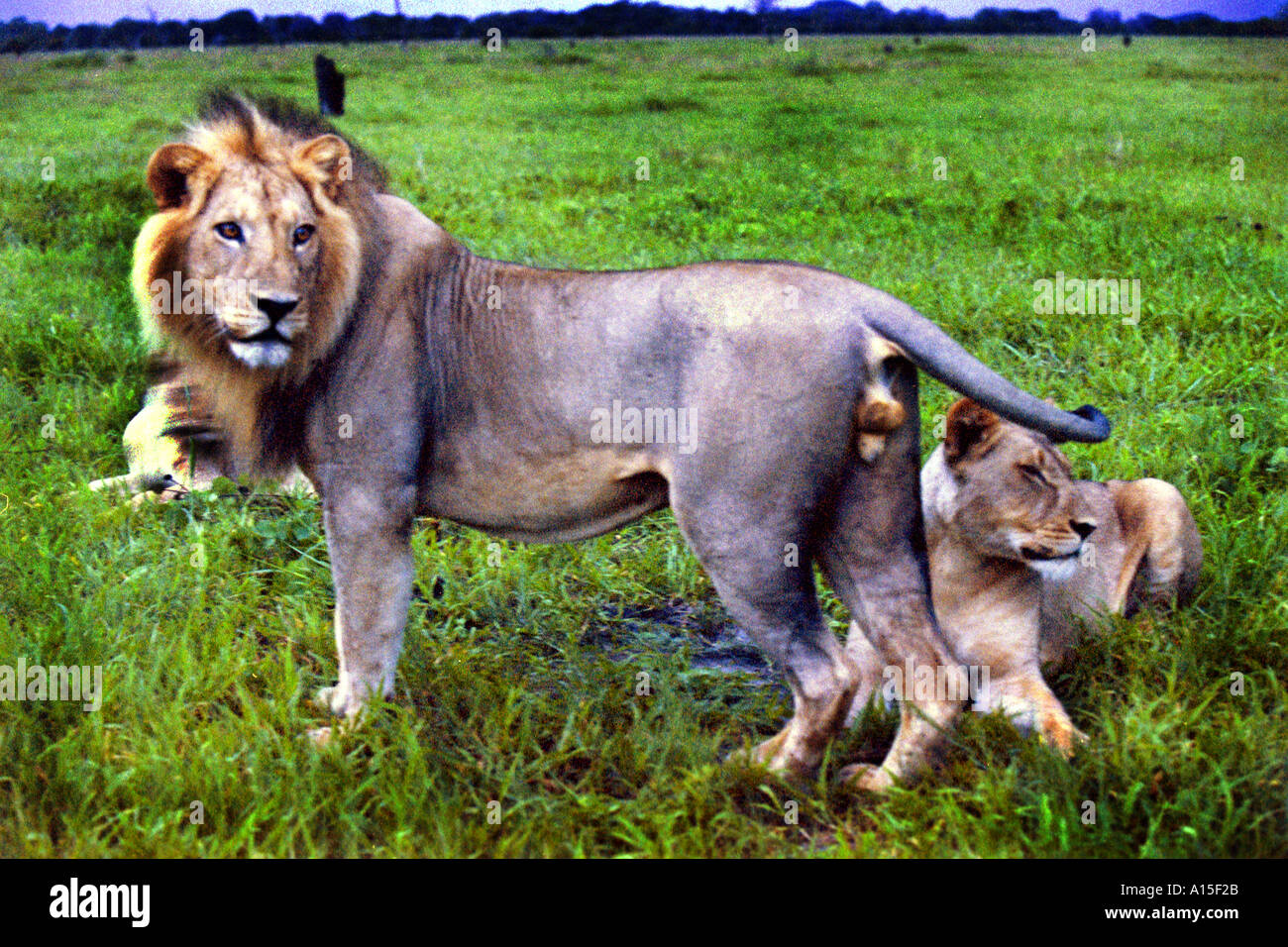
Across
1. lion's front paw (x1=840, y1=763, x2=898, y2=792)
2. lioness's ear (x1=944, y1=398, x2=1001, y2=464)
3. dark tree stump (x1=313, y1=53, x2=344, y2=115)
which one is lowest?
lion's front paw (x1=840, y1=763, x2=898, y2=792)

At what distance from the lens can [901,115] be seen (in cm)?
1488

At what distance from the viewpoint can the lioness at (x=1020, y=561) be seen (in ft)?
12.1

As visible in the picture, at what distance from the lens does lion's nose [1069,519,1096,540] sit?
365cm

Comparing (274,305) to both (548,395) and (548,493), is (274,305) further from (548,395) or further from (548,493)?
(548,493)

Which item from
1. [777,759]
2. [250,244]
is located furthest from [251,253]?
[777,759]

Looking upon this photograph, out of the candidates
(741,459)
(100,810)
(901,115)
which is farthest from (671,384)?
(901,115)

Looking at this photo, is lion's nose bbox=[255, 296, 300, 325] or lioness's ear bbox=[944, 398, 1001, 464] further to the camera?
lioness's ear bbox=[944, 398, 1001, 464]

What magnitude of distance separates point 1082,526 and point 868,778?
103 centimetres

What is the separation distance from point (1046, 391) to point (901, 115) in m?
9.94

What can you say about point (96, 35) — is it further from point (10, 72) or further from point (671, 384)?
point (671, 384)

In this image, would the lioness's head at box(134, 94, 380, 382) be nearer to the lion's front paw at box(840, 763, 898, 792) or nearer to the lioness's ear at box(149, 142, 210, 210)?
the lioness's ear at box(149, 142, 210, 210)

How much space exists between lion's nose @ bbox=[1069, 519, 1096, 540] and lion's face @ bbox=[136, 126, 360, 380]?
2252mm

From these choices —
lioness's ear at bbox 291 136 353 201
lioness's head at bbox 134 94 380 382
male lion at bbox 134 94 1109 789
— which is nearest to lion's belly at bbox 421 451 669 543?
male lion at bbox 134 94 1109 789

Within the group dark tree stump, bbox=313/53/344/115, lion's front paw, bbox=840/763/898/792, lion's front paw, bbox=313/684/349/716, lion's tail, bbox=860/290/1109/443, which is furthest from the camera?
dark tree stump, bbox=313/53/344/115
